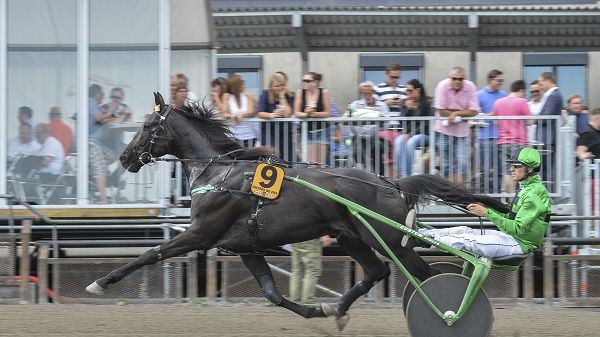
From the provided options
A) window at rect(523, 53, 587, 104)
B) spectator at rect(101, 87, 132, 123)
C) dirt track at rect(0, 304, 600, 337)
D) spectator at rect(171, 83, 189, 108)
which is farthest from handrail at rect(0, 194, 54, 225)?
window at rect(523, 53, 587, 104)

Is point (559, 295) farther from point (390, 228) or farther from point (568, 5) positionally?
point (568, 5)

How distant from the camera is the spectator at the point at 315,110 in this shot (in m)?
12.0

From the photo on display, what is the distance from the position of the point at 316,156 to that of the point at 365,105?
83 centimetres

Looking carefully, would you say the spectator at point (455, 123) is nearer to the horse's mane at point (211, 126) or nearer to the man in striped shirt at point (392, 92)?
the man in striped shirt at point (392, 92)

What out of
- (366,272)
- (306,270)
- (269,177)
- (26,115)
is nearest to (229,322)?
(306,270)

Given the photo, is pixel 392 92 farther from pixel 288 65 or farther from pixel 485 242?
pixel 288 65

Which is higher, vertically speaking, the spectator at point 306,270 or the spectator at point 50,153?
the spectator at point 50,153

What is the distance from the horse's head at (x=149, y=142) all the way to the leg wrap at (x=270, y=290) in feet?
4.59

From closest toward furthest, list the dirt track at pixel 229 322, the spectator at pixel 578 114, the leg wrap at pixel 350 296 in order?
the leg wrap at pixel 350 296
the dirt track at pixel 229 322
the spectator at pixel 578 114

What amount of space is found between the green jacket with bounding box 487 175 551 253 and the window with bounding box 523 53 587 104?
28.9 ft

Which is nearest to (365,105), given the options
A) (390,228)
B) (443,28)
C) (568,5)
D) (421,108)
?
(421,108)

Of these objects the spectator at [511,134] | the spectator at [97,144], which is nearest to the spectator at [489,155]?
the spectator at [511,134]

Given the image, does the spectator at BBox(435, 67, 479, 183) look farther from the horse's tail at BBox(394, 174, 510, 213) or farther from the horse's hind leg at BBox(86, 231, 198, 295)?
the horse's hind leg at BBox(86, 231, 198, 295)

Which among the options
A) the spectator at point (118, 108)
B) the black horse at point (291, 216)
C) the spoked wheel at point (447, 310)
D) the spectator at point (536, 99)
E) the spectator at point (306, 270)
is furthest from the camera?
Answer: the spectator at point (536, 99)
